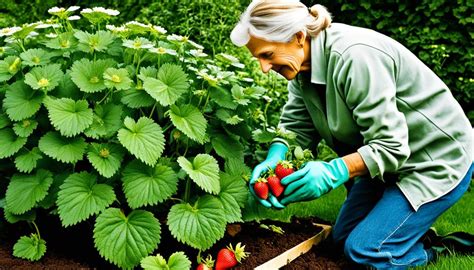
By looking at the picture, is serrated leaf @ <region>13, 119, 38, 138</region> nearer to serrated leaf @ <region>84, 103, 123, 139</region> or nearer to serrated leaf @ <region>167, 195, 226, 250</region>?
serrated leaf @ <region>84, 103, 123, 139</region>

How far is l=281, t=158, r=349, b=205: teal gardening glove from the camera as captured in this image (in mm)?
2531

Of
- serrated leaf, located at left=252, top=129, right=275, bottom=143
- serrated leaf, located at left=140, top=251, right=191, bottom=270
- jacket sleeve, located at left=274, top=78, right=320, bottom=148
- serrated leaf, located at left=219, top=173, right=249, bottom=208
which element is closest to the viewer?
serrated leaf, located at left=140, top=251, right=191, bottom=270

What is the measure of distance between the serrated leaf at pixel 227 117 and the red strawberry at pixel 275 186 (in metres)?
0.28

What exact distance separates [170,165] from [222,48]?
8.25ft

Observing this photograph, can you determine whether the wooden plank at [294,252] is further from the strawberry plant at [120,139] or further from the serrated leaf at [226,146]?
the serrated leaf at [226,146]

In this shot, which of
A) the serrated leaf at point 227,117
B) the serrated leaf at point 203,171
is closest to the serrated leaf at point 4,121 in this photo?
the serrated leaf at point 203,171

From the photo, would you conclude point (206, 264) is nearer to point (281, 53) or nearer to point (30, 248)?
point (30, 248)

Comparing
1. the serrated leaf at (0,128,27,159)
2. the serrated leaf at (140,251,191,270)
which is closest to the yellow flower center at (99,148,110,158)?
the serrated leaf at (0,128,27,159)

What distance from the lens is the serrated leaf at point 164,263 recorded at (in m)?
2.35

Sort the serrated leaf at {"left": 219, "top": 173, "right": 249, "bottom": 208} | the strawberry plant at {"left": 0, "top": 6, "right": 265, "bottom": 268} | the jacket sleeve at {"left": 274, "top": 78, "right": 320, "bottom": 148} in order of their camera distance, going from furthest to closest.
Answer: the jacket sleeve at {"left": 274, "top": 78, "right": 320, "bottom": 148} → the serrated leaf at {"left": 219, "top": 173, "right": 249, "bottom": 208} → the strawberry plant at {"left": 0, "top": 6, "right": 265, "bottom": 268}

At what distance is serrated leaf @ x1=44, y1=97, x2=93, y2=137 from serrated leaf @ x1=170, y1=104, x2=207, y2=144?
314mm

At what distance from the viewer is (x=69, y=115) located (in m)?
2.53

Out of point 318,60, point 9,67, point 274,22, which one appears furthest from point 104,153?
point 318,60

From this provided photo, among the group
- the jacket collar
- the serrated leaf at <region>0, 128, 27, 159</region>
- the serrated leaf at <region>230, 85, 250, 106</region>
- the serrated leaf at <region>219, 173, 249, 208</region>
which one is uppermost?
the jacket collar
